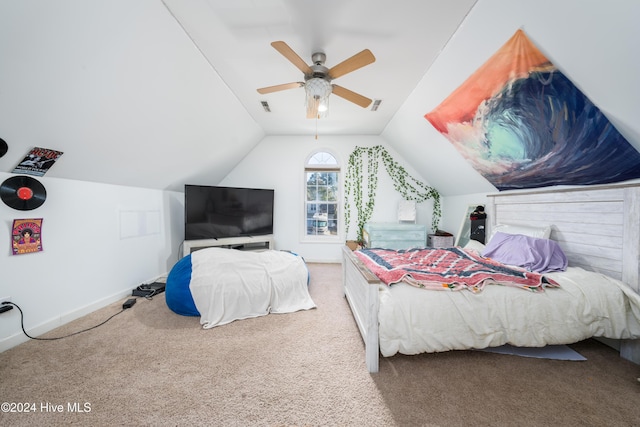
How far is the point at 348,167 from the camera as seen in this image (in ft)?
16.4

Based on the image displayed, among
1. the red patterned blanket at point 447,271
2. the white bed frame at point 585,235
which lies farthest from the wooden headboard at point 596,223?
the red patterned blanket at point 447,271

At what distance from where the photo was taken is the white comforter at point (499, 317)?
172 cm

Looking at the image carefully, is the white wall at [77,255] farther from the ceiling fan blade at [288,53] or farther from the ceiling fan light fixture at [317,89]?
the ceiling fan light fixture at [317,89]

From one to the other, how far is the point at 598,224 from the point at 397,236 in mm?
2480

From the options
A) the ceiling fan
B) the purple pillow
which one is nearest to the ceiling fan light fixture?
the ceiling fan

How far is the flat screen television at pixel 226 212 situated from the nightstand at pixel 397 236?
204cm

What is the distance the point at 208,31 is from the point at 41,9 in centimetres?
103

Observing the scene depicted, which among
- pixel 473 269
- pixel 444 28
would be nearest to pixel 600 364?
pixel 473 269

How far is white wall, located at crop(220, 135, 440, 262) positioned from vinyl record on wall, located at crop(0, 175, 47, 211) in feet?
10.0

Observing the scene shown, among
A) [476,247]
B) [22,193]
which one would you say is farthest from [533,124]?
[22,193]

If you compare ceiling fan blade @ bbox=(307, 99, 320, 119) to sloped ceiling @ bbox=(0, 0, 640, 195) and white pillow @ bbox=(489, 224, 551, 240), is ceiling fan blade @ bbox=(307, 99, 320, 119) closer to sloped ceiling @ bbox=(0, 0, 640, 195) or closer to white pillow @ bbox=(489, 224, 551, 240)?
sloped ceiling @ bbox=(0, 0, 640, 195)

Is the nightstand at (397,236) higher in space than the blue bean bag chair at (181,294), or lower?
higher

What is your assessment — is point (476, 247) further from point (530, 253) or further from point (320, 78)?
point (320, 78)

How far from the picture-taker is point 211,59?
2.45m
